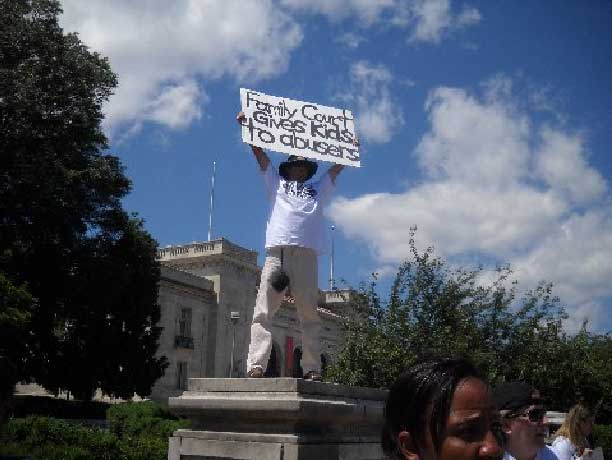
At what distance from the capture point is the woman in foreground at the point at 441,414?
186cm

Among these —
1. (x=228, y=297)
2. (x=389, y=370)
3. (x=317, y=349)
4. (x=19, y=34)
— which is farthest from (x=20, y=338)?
(x=317, y=349)

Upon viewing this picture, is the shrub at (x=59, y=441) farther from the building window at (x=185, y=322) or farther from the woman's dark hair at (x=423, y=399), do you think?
the building window at (x=185, y=322)

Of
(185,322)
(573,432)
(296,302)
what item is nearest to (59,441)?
(296,302)

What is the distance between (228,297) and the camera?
142 feet

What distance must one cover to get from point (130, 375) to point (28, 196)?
1097 centimetres

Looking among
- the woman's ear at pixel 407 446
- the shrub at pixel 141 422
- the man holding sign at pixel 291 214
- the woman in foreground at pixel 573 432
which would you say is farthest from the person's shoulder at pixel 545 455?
the shrub at pixel 141 422

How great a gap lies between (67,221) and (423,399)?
26.3 metres

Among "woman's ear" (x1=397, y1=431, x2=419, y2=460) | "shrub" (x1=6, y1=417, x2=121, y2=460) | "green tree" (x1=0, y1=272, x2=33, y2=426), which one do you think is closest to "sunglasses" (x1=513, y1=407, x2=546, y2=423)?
"woman's ear" (x1=397, y1=431, x2=419, y2=460)

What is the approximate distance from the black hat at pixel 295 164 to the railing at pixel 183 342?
33.9 meters

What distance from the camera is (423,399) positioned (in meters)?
1.95

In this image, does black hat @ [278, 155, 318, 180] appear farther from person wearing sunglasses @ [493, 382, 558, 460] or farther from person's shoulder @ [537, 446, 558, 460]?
person wearing sunglasses @ [493, 382, 558, 460]

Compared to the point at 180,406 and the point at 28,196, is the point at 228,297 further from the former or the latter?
the point at 180,406

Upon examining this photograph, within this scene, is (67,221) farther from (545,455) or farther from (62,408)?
(545,455)

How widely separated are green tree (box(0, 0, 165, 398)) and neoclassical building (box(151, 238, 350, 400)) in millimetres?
5810
